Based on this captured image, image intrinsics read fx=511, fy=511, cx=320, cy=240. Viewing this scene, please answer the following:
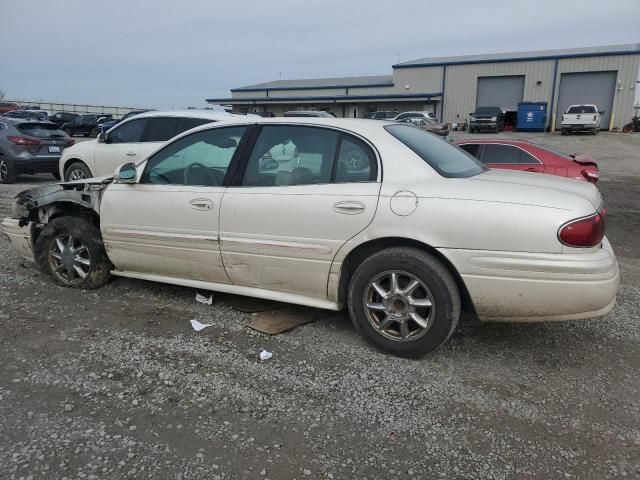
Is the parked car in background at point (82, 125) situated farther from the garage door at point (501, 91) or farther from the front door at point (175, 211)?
the front door at point (175, 211)

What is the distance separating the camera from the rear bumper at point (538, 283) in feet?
10.1

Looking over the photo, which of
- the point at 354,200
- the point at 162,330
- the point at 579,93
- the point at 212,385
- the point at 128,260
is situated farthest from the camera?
the point at 579,93

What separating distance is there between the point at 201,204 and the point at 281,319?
1.13m

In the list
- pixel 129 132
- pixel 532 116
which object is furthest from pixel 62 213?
pixel 532 116

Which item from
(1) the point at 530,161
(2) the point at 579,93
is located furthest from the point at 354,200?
(2) the point at 579,93

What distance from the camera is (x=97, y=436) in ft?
8.83

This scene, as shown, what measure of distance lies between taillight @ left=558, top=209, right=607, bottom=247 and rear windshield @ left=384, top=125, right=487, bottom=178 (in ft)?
2.78

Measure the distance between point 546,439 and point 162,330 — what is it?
2.76 meters

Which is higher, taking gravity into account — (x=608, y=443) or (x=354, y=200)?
(x=354, y=200)

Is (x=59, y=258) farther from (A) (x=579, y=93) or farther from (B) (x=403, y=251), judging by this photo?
(A) (x=579, y=93)

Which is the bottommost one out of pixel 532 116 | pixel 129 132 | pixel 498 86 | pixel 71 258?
pixel 71 258

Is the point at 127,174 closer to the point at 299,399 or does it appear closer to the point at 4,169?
the point at 299,399

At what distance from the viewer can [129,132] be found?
29.5ft

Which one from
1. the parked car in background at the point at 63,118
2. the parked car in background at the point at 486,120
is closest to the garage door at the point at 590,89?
the parked car in background at the point at 486,120
